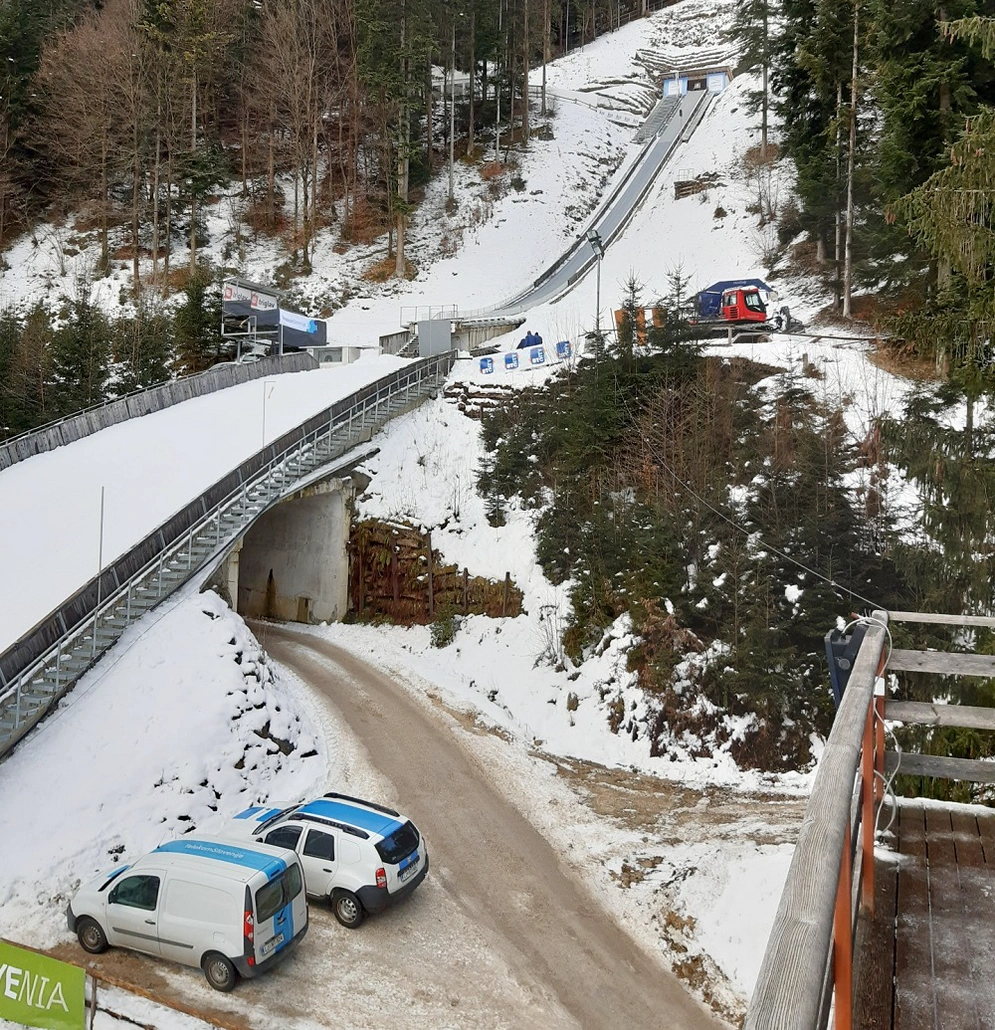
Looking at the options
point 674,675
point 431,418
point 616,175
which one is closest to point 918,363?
point 674,675

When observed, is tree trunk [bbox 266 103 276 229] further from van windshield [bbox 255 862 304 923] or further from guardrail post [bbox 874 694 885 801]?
guardrail post [bbox 874 694 885 801]

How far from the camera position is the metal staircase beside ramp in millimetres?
14633

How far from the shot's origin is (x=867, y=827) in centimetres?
362

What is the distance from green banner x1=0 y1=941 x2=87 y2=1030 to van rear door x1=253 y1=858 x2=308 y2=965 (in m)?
2.93

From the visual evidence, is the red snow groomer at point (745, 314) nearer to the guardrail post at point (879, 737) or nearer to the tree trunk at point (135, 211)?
the guardrail post at point (879, 737)

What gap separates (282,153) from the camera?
2269 inches

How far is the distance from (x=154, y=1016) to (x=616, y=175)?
64709mm

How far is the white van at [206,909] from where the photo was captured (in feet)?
32.4

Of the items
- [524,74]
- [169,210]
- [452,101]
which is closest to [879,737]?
[169,210]

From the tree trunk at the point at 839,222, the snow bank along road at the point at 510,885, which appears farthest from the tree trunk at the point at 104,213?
the snow bank along road at the point at 510,885

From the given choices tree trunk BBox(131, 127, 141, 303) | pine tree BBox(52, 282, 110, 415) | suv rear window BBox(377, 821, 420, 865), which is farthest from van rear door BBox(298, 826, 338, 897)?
tree trunk BBox(131, 127, 141, 303)

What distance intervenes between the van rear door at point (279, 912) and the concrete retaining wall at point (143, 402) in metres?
18.8

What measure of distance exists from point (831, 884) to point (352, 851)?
10.6 metres

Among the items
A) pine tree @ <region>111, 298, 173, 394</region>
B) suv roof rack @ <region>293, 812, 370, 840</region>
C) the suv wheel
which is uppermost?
pine tree @ <region>111, 298, 173, 394</region>
